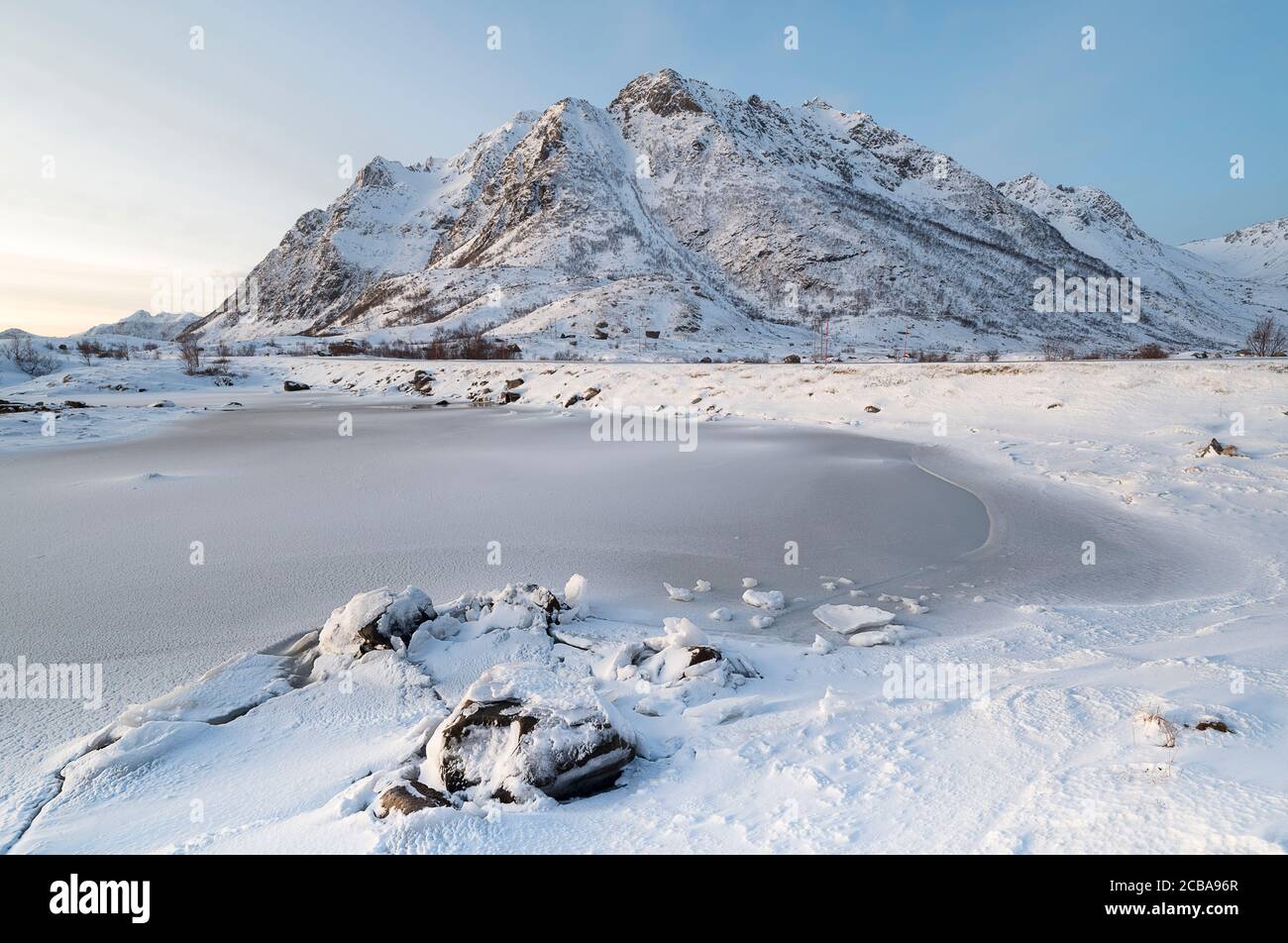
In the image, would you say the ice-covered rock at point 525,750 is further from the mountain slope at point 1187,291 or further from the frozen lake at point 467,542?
the mountain slope at point 1187,291

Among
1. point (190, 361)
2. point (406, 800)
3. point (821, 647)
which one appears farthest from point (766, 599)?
point (190, 361)

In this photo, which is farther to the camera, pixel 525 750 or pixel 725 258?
pixel 725 258

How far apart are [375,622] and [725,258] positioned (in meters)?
110

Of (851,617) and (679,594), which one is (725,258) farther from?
(851,617)

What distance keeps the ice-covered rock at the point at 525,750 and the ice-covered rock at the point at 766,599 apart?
2480 mm

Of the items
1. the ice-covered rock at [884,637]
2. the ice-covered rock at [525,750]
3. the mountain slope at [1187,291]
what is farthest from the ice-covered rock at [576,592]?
the mountain slope at [1187,291]

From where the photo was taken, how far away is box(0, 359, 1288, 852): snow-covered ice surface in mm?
2395

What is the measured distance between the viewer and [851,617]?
16.1ft

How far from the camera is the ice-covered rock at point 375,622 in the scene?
13.6ft

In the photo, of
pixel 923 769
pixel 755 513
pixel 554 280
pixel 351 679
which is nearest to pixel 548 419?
pixel 755 513

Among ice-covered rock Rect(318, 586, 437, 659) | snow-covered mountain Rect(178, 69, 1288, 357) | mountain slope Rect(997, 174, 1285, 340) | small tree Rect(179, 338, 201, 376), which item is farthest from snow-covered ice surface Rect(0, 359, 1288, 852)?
mountain slope Rect(997, 174, 1285, 340)

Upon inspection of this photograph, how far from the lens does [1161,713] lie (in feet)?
9.27

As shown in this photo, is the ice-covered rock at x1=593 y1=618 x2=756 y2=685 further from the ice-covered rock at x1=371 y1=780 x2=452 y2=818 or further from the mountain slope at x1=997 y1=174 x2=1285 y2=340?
the mountain slope at x1=997 y1=174 x2=1285 y2=340
